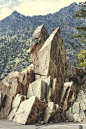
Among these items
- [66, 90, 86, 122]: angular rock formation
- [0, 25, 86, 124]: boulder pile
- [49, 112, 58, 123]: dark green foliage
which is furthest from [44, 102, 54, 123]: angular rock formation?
[66, 90, 86, 122]: angular rock formation

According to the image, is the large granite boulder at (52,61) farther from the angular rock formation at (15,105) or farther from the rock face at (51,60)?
the angular rock formation at (15,105)

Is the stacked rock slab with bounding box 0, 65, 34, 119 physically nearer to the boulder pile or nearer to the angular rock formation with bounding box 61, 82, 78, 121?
the boulder pile

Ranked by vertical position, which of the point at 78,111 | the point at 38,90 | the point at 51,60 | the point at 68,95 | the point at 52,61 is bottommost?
the point at 78,111

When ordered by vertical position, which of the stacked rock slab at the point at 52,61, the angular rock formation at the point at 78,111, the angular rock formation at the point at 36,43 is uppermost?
the angular rock formation at the point at 36,43

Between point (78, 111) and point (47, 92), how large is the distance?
4939mm

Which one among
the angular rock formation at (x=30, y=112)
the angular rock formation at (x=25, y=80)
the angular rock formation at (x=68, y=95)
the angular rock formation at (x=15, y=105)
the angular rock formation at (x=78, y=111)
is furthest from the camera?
the angular rock formation at (x=25, y=80)

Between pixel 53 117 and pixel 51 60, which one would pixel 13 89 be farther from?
pixel 51 60

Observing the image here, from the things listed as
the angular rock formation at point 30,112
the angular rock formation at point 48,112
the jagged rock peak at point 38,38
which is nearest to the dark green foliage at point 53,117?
the angular rock formation at point 48,112

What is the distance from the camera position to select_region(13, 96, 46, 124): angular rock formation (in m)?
13.2

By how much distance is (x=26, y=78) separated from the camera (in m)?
22.6

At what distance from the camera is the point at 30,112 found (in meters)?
13.5

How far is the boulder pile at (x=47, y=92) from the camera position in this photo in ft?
47.7

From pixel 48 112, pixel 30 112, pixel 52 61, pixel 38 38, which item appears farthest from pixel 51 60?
pixel 30 112

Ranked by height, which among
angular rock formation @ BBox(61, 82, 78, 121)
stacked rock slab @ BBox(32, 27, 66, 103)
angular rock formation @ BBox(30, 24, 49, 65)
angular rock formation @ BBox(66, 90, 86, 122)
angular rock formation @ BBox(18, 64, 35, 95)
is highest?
angular rock formation @ BBox(30, 24, 49, 65)
